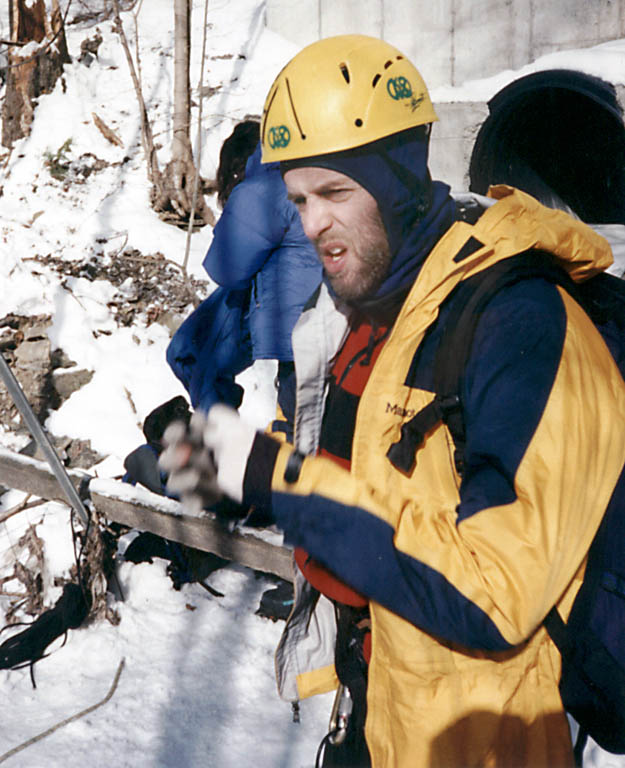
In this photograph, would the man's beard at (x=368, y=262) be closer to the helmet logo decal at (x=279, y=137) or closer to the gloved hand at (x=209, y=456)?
the helmet logo decal at (x=279, y=137)

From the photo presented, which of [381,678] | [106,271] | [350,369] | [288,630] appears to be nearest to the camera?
[381,678]

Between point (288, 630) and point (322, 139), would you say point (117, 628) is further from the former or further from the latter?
point (322, 139)

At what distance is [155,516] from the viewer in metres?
3.80

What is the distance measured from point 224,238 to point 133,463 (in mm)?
1688

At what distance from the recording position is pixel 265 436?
1.36 metres

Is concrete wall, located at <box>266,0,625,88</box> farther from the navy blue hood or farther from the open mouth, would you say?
the open mouth

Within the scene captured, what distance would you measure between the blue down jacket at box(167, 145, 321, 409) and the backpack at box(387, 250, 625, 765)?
5.71 feet

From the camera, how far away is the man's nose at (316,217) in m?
1.73

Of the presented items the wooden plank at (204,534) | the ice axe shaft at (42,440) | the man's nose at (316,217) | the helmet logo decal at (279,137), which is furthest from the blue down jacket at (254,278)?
the man's nose at (316,217)

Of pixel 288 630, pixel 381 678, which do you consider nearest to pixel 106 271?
pixel 288 630

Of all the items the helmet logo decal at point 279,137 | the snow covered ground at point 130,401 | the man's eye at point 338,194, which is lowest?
the snow covered ground at point 130,401

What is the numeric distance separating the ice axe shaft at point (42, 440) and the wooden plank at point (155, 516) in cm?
10

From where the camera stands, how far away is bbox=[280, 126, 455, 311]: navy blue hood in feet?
5.48

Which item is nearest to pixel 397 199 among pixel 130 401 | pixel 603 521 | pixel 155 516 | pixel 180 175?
pixel 603 521
